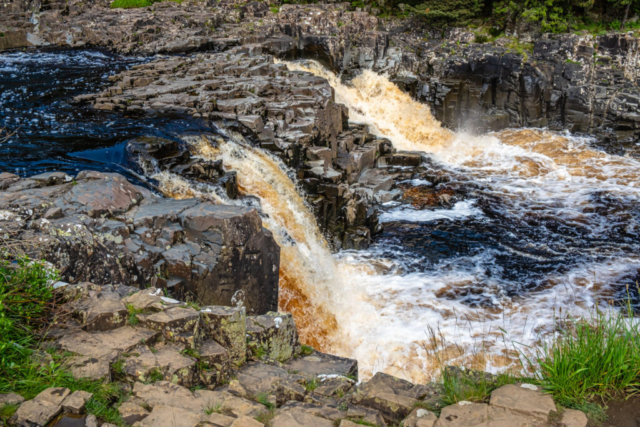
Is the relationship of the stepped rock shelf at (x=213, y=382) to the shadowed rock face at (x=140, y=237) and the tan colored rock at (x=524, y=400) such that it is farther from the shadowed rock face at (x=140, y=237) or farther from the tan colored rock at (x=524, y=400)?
the shadowed rock face at (x=140, y=237)

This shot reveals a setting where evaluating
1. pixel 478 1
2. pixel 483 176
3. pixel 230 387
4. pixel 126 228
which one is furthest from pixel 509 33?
pixel 230 387

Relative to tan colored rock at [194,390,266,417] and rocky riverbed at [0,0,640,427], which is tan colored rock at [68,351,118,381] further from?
tan colored rock at [194,390,266,417]

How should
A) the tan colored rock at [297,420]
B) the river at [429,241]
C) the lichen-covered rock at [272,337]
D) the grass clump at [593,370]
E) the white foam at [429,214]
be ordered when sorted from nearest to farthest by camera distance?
1. the grass clump at [593,370]
2. the tan colored rock at [297,420]
3. the lichen-covered rock at [272,337]
4. the river at [429,241]
5. the white foam at [429,214]

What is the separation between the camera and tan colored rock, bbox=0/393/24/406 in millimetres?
4254

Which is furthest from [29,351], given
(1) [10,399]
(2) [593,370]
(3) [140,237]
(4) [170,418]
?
(2) [593,370]

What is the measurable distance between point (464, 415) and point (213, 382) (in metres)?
2.60

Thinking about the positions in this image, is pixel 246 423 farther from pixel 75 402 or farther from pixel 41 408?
pixel 41 408

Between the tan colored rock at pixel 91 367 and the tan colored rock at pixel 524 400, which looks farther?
the tan colored rock at pixel 91 367

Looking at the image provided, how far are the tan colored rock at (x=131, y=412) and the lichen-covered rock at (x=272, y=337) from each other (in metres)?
1.88

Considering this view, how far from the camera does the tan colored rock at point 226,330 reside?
19.2 feet

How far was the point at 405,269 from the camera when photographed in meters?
12.4

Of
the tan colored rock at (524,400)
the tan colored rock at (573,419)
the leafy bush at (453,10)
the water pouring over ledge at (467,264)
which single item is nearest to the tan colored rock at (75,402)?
the tan colored rock at (524,400)

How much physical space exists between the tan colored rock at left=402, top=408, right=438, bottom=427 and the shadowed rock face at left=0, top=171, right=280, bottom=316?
459cm

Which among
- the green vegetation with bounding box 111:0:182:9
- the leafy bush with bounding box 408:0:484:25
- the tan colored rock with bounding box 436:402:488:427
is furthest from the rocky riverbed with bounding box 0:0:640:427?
the green vegetation with bounding box 111:0:182:9
